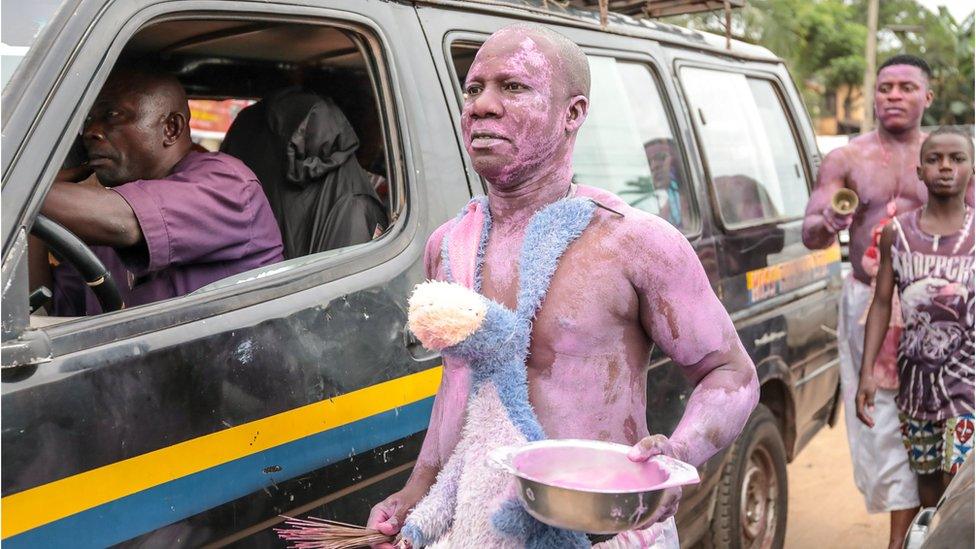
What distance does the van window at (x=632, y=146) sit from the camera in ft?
11.9

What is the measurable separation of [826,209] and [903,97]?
679mm

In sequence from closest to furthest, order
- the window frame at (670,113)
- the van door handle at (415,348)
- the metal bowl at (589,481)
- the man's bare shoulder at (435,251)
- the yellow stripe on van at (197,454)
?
the metal bowl at (589,481), the yellow stripe on van at (197,454), the man's bare shoulder at (435,251), the van door handle at (415,348), the window frame at (670,113)

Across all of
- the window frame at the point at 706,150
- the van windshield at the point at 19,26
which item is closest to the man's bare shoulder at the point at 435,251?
the van windshield at the point at 19,26

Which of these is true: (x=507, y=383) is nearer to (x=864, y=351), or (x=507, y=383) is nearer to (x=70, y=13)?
(x=70, y=13)

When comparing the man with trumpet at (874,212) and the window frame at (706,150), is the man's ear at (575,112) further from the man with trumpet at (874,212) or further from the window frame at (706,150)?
the man with trumpet at (874,212)

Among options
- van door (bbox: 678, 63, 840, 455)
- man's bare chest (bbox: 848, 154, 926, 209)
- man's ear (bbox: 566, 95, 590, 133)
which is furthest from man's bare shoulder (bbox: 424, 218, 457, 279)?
man's bare chest (bbox: 848, 154, 926, 209)

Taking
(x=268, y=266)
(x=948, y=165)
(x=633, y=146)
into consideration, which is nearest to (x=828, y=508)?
(x=948, y=165)

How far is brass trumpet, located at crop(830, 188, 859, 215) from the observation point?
4.24 m

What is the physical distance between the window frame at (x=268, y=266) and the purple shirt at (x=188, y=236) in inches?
7.7

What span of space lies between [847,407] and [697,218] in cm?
129

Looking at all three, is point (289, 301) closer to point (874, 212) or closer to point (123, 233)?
point (123, 233)

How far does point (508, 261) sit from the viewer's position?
1.99 metres

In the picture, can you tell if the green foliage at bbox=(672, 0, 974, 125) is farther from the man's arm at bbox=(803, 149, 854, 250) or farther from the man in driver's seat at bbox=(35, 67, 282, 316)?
the man in driver's seat at bbox=(35, 67, 282, 316)

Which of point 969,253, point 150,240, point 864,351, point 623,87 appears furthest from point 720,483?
point 150,240
